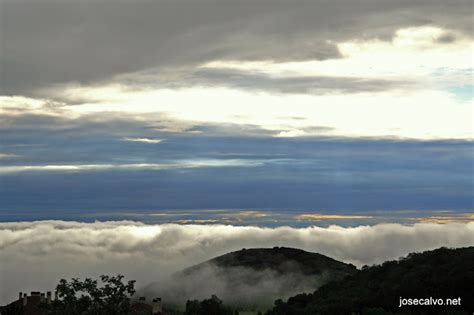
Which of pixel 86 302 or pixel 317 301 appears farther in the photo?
pixel 317 301

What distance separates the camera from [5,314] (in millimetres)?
103312

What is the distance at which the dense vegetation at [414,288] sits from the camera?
455 ft

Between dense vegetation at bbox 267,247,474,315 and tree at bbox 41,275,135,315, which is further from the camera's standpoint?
dense vegetation at bbox 267,247,474,315

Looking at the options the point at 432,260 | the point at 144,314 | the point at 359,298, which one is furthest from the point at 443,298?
the point at 144,314

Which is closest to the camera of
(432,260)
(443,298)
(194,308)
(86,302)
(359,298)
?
(86,302)

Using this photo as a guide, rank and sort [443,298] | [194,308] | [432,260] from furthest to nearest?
[432,260] → [194,308] → [443,298]

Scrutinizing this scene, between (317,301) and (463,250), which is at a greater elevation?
(463,250)

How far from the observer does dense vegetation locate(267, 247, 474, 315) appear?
139m

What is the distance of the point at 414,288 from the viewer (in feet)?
525

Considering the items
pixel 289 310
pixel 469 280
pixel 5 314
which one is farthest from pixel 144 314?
pixel 289 310

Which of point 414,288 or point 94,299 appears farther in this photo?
point 414,288

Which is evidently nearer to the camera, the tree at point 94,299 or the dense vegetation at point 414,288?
the tree at point 94,299

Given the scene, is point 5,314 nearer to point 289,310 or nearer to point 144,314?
point 144,314

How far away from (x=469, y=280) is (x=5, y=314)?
9939 cm
